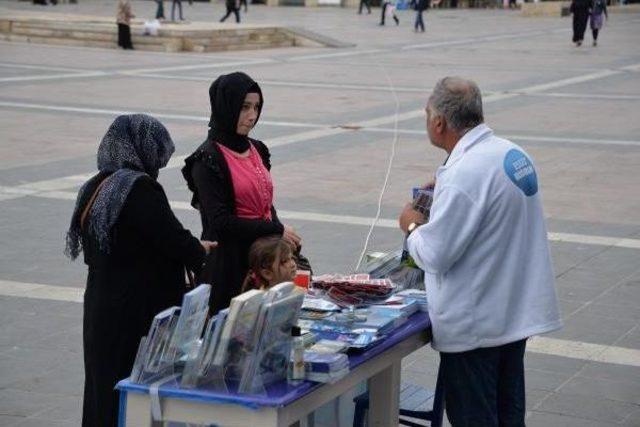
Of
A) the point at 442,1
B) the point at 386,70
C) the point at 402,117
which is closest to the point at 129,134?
the point at 402,117

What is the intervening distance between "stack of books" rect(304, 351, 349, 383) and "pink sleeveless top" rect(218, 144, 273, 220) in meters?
1.38

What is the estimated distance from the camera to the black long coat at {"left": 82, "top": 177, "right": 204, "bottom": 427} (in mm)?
4773

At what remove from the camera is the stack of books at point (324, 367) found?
4.11 m

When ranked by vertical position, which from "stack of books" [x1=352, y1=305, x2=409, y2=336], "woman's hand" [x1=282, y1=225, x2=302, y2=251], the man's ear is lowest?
"stack of books" [x1=352, y1=305, x2=409, y2=336]

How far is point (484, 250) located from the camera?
4.52 meters

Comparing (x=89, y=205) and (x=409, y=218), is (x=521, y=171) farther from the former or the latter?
(x=89, y=205)

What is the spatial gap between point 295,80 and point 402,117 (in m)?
6.29

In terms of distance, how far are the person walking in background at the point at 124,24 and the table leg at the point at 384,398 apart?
27936mm

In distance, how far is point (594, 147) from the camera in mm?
16266

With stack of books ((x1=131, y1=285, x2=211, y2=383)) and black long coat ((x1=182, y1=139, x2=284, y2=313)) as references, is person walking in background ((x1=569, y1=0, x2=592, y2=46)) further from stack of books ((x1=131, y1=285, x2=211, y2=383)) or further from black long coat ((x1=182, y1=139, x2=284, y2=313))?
stack of books ((x1=131, y1=285, x2=211, y2=383))

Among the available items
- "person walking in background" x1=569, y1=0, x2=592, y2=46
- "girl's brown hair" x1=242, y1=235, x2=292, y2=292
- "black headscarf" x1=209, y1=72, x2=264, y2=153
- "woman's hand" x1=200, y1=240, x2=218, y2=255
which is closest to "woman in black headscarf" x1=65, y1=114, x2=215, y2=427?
"woman's hand" x1=200, y1=240, x2=218, y2=255

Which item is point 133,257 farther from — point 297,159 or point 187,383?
point 297,159

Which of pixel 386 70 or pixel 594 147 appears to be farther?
pixel 386 70

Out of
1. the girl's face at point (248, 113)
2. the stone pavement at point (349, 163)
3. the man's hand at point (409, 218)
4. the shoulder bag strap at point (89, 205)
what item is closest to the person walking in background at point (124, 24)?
the stone pavement at point (349, 163)
